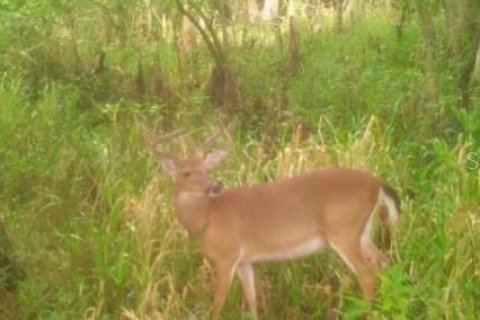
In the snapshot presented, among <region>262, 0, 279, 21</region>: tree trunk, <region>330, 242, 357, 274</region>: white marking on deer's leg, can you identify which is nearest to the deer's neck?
<region>330, 242, 357, 274</region>: white marking on deer's leg

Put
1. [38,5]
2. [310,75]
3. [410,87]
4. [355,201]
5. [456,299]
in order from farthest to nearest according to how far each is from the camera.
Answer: [38,5] < [310,75] < [410,87] < [355,201] < [456,299]

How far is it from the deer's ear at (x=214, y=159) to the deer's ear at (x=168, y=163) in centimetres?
15

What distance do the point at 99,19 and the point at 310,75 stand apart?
3.01m

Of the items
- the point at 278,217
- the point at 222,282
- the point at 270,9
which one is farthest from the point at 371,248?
the point at 270,9

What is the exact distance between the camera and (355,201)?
19.9ft

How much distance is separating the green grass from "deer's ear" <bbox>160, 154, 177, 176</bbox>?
371 millimetres

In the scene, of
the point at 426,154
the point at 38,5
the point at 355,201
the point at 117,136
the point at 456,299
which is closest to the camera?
the point at 456,299

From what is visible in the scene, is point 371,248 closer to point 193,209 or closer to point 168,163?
point 193,209

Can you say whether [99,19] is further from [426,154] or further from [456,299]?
[456,299]

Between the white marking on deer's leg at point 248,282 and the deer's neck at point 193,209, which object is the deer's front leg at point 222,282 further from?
the deer's neck at point 193,209

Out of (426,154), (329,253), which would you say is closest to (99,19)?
(426,154)

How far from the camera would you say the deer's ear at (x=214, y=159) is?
623 centimetres

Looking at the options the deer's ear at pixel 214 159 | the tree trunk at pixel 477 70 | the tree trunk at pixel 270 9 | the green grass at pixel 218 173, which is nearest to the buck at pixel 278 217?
the deer's ear at pixel 214 159

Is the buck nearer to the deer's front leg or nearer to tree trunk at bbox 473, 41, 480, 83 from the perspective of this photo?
the deer's front leg
